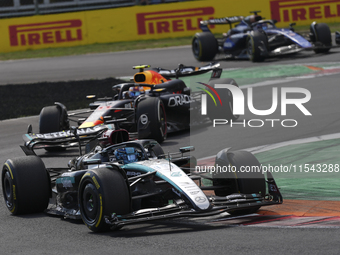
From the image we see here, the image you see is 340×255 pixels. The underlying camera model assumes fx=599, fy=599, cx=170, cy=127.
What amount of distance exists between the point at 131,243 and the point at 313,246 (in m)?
1.78

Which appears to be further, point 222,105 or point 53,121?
point 222,105

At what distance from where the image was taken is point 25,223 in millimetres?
7328

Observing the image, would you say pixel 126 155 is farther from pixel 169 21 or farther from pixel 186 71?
pixel 169 21

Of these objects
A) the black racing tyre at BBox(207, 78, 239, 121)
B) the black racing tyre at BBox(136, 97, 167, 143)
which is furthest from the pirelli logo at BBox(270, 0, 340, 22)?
the black racing tyre at BBox(136, 97, 167, 143)

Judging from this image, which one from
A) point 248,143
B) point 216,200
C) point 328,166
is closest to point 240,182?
point 216,200

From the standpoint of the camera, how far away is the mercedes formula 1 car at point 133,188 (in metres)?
6.27

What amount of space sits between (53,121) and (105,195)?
621 centimetres

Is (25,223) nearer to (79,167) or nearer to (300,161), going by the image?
(79,167)

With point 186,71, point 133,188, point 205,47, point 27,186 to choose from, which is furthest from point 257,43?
point 133,188

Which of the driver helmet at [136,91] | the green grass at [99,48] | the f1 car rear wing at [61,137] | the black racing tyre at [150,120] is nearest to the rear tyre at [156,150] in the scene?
the f1 car rear wing at [61,137]

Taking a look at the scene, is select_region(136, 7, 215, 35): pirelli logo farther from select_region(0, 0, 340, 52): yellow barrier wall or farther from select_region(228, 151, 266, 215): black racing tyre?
select_region(228, 151, 266, 215): black racing tyre

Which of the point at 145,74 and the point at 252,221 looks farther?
the point at 145,74

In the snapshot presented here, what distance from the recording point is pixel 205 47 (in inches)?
872

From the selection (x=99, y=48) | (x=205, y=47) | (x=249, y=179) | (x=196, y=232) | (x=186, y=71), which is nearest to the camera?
(x=196, y=232)
